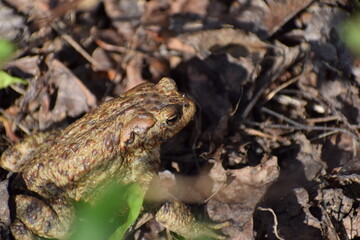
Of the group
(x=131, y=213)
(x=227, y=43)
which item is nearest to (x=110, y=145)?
(x=131, y=213)

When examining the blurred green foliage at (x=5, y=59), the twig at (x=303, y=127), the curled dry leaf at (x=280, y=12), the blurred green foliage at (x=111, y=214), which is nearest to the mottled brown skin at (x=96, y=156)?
the blurred green foliage at (x=111, y=214)

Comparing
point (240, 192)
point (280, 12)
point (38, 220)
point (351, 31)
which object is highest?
point (280, 12)

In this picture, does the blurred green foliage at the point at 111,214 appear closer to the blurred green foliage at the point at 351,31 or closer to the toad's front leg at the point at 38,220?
the toad's front leg at the point at 38,220

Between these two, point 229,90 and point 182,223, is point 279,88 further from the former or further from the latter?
point 182,223

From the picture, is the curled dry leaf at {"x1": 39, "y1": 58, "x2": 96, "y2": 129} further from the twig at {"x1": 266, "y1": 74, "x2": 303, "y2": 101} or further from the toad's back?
the twig at {"x1": 266, "y1": 74, "x2": 303, "y2": 101}

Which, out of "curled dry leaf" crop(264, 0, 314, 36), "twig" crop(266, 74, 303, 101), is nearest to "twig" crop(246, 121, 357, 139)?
"twig" crop(266, 74, 303, 101)
